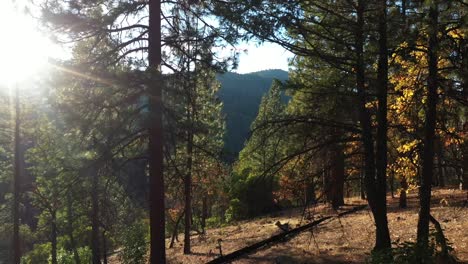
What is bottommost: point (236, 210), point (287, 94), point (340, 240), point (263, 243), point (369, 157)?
point (236, 210)

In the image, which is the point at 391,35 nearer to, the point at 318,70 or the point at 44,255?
the point at 318,70

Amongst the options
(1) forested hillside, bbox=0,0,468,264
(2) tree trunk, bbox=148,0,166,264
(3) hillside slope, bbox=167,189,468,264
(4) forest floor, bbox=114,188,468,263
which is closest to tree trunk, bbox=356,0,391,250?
(1) forested hillside, bbox=0,0,468,264

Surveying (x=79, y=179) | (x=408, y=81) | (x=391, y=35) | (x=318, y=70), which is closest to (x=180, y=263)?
(x=79, y=179)

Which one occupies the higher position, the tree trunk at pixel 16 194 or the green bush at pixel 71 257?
the tree trunk at pixel 16 194

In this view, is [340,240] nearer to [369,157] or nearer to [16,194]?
[369,157]

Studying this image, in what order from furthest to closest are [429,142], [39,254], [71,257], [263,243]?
[39,254]
[71,257]
[263,243]
[429,142]

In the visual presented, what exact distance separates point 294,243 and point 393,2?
12180 mm

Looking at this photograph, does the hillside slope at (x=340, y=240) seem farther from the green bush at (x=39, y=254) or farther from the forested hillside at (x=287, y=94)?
the green bush at (x=39, y=254)

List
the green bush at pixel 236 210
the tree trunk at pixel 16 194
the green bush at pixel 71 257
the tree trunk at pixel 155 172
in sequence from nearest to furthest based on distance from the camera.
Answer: the tree trunk at pixel 155 172 < the tree trunk at pixel 16 194 < the green bush at pixel 71 257 < the green bush at pixel 236 210

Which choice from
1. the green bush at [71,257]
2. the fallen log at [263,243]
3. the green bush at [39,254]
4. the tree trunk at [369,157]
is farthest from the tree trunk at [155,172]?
the green bush at [39,254]

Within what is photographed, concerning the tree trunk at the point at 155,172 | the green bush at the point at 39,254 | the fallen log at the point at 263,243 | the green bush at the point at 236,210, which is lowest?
the green bush at the point at 39,254

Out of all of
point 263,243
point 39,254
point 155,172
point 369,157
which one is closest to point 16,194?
point 263,243

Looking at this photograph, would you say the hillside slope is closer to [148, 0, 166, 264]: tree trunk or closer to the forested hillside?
the forested hillside

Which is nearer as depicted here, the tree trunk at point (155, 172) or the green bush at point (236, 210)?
the tree trunk at point (155, 172)
